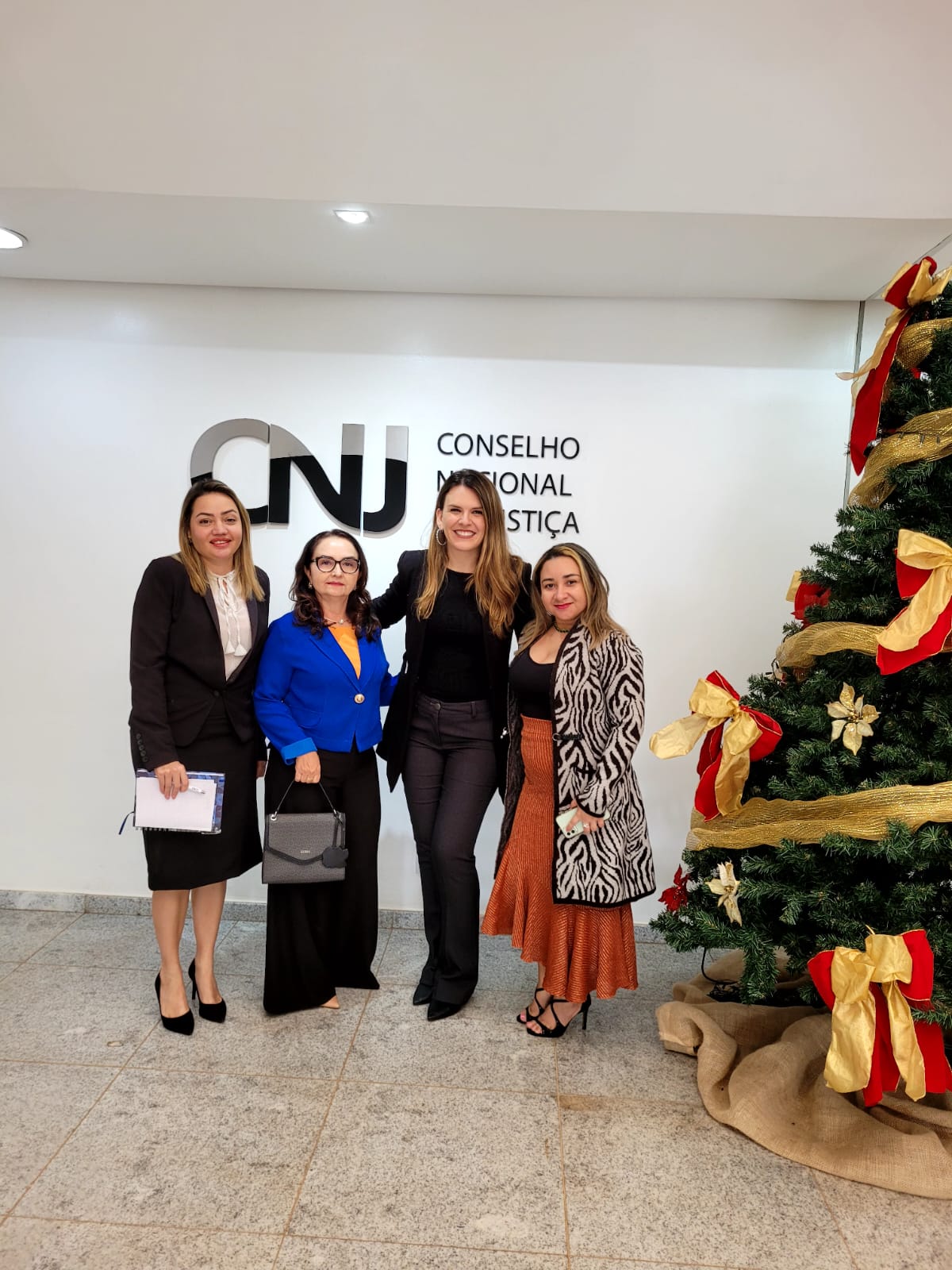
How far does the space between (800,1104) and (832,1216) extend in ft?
1.26

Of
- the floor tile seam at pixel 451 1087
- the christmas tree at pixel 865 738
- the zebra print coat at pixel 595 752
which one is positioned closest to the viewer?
the christmas tree at pixel 865 738

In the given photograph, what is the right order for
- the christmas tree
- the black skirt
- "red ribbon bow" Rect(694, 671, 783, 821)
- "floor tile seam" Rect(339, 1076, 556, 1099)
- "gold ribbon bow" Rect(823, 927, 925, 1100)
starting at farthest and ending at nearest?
the black skirt < "floor tile seam" Rect(339, 1076, 556, 1099) < "red ribbon bow" Rect(694, 671, 783, 821) < the christmas tree < "gold ribbon bow" Rect(823, 927, 925, 1100)

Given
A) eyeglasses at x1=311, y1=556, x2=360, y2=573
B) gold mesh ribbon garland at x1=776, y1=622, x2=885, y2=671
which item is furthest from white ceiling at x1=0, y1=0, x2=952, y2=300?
gold mesh ribbon garland at x1=776, y1=622, x2=885, y2=671

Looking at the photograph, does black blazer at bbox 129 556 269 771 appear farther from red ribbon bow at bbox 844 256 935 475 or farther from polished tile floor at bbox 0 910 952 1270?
red ribbon bow at bbox 844 256 935 475

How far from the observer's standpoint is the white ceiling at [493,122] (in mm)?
2600

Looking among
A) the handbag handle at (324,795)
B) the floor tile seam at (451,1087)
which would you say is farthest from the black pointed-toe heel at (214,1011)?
the handbag handle at (324,795)

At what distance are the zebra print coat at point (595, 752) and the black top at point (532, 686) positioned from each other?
0.04 m

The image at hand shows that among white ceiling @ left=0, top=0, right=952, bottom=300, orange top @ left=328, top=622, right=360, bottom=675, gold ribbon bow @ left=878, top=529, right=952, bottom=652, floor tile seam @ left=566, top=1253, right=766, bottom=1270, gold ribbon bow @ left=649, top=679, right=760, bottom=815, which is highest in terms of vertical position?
white ceiling @ left=0, top=0, right=952, bottom=300

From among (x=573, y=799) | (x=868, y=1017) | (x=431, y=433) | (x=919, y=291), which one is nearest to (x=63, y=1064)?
(x=573, y=799)

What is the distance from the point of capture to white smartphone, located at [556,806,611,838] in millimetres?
2885

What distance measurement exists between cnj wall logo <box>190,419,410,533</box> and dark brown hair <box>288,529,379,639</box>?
88cm

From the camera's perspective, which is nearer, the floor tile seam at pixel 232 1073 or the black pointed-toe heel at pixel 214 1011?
the floor tile seam at pixel 232 1073

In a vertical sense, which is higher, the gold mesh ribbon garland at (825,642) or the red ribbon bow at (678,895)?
the gold mesh ribbon garland at (825,642)

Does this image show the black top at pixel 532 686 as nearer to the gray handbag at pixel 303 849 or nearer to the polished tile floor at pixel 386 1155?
the gray handbag at pixel 303 849
